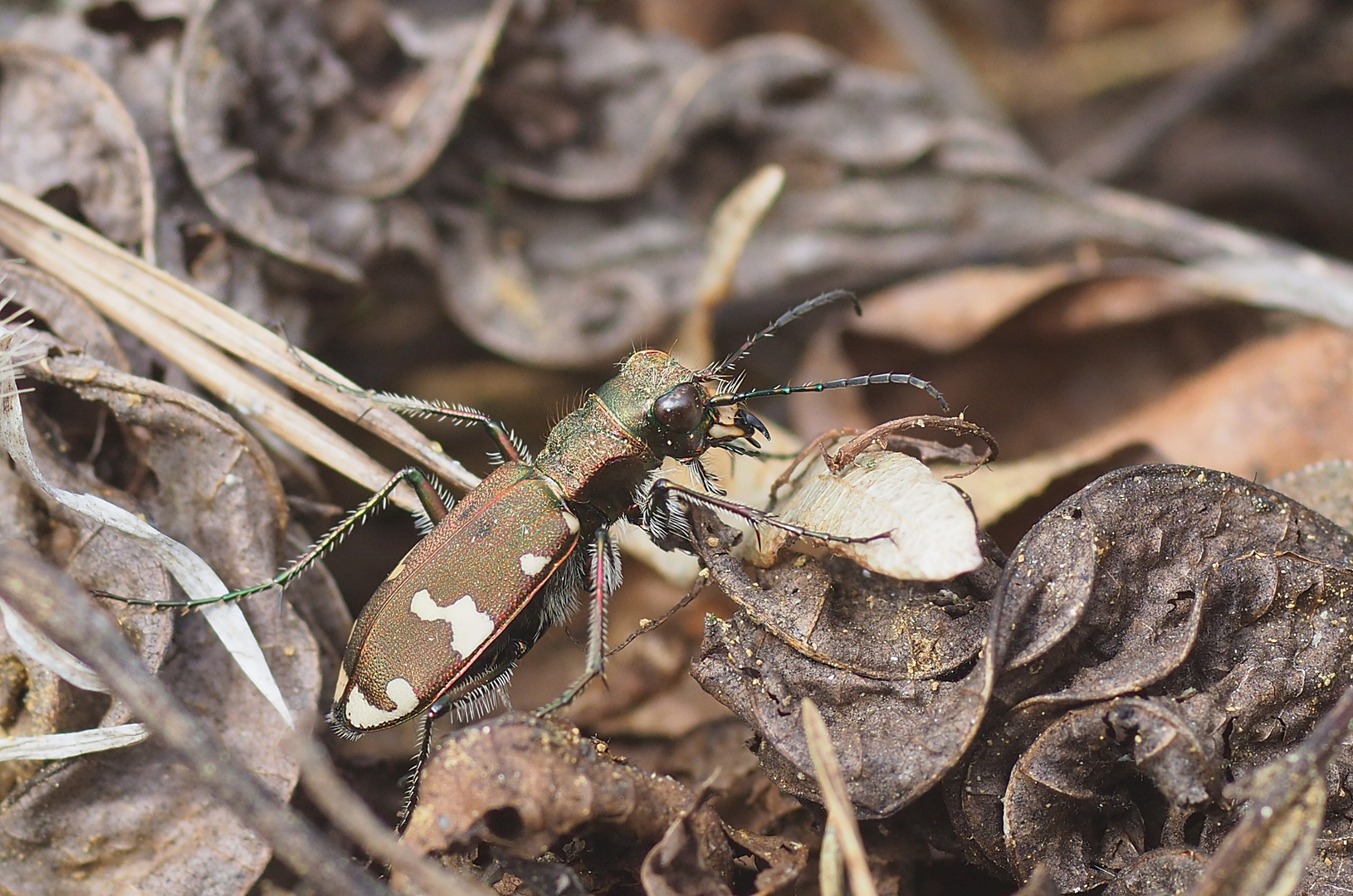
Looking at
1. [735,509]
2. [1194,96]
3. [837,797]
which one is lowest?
[837,797]

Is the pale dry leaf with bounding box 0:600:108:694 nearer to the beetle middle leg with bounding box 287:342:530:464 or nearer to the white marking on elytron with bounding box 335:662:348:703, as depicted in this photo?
the white marking on elytron with bounding box 335:662:348:703

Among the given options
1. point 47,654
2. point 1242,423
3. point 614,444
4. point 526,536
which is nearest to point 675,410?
point 614,444

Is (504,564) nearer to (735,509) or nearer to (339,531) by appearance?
(339,531)

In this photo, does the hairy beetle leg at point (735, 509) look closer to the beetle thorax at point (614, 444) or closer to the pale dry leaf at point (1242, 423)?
the beetle thorax at point (614, 444)

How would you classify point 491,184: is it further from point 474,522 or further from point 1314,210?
point 1314,210

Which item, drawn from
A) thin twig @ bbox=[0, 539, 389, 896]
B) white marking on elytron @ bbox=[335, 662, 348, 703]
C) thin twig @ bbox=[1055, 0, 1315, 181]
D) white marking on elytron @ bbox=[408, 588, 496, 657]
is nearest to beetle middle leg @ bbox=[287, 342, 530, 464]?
white marking on elytron @ bbox=[408, 588, 496, 657]

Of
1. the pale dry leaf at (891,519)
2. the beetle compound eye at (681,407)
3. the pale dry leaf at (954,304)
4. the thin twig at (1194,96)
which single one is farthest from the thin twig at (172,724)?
the thin twig at (1194,96)

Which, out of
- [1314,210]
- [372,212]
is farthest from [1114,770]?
[1314,210]
